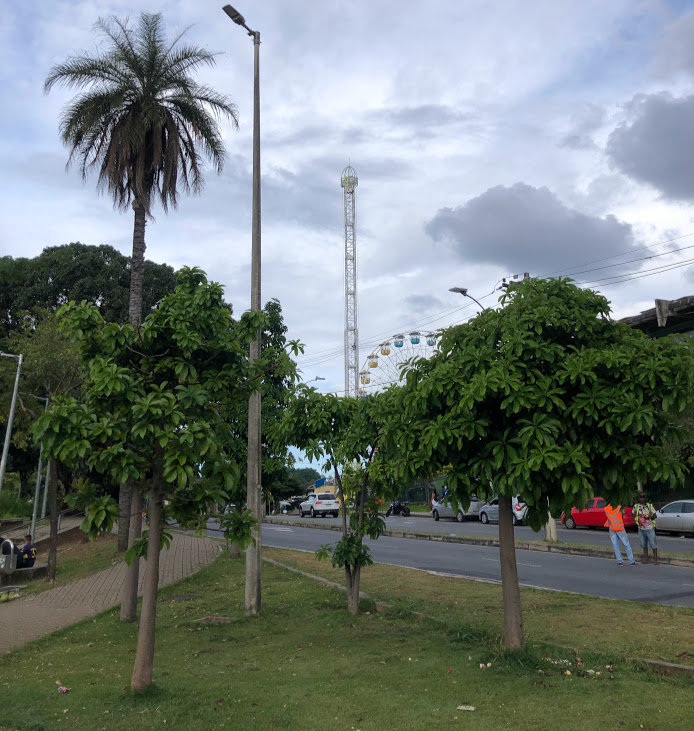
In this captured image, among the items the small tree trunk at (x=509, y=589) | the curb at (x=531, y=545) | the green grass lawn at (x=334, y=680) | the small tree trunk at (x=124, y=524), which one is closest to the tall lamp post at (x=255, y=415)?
the green grass lawn at (x=334, y=680)

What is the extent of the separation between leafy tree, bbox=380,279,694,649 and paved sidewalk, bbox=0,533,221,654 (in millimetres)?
6809

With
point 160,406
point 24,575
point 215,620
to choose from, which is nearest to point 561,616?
point 215,620

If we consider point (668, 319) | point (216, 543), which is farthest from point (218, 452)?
point (668, 319)

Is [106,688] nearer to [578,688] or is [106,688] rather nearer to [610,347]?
[578,688]

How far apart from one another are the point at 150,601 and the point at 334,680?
1.90 metres

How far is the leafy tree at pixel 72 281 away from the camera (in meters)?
34.9

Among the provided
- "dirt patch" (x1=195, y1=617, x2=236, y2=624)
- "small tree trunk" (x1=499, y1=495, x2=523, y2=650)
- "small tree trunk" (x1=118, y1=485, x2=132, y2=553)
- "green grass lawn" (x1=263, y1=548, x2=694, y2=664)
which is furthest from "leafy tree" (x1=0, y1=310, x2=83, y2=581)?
"small tree trunk" (x1=499, y1=495, x2=523, y2=650)

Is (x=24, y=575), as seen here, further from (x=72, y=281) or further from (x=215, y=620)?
(x=72, y=281)

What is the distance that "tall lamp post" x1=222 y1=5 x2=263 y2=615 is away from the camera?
1113cm

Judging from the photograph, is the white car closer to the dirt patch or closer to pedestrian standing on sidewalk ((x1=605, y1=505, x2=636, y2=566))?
pedestrian standing on sidewalk ((x1=605, y1=505, x2=636, y2=566))

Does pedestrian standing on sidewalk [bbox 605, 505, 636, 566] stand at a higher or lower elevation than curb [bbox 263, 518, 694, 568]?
higher

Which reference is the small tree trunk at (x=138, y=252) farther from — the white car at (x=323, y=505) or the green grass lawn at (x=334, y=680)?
the white car at (x=323, y=505)

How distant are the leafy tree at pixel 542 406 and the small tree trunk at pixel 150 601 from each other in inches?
94.4

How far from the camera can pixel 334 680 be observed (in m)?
7.02
